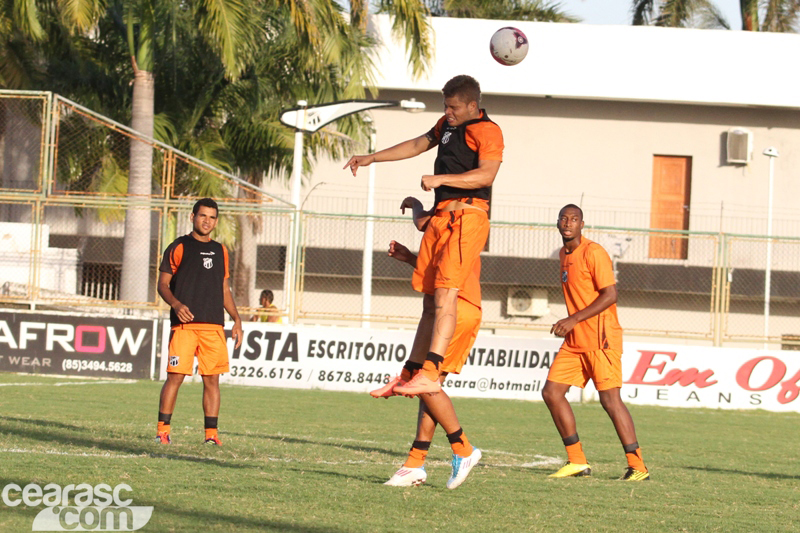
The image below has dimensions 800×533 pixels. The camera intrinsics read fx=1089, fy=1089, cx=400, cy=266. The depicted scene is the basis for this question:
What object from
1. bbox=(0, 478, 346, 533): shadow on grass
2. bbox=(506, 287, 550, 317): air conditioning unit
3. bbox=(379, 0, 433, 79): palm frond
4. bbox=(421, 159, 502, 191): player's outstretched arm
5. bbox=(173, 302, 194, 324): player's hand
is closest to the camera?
bbox=(0, 478, 346, 533): shadow on grass

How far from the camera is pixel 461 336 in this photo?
21.7ft

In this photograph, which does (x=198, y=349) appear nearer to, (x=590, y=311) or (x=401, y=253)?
(x=401, y=253)

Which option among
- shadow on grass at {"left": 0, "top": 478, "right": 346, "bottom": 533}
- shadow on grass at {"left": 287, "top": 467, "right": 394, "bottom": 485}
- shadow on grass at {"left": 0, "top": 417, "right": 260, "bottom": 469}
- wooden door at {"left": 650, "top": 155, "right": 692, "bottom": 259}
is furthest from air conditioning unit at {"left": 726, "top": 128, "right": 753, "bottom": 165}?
shadow on grass at {"left": 0, "top": 478, "right": 346, "bottom": 533}

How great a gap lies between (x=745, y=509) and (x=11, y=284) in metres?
15.1

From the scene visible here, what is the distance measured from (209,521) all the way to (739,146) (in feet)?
89.8

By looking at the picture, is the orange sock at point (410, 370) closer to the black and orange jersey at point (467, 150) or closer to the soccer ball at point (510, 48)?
the black and orange jersey at point (467, 150)

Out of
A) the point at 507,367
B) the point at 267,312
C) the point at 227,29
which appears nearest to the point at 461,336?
the point at 507,367

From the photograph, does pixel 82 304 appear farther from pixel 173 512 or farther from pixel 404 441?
pixel 173 512

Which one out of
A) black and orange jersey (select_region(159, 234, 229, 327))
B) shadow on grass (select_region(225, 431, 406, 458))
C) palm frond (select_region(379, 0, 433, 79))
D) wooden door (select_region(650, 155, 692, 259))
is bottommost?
shadow on grass (select_region(225, 431, 406, 458))

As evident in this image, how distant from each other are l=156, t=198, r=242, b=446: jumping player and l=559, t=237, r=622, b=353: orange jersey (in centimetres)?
271

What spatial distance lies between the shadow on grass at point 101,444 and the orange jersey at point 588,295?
8.54ft

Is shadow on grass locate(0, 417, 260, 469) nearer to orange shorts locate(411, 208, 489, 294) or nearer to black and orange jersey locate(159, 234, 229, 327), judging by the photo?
black and orange jersey locate(159, 234, 229, 327)

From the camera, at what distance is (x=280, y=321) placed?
18.3 m

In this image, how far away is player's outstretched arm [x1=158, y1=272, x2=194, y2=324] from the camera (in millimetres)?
8555
